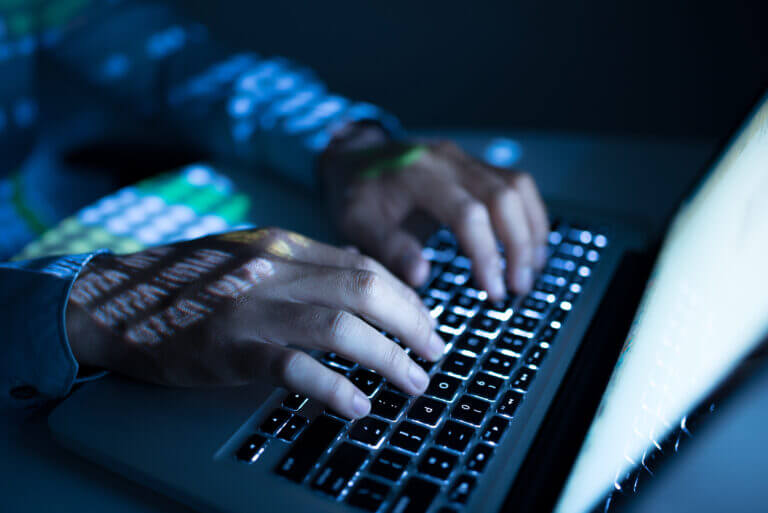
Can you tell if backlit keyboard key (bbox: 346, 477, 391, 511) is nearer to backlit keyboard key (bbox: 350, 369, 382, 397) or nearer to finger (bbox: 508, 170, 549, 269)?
backlit keyboard key (bbox: 350, 369, 382, 397)

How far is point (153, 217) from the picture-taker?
2.96 feet

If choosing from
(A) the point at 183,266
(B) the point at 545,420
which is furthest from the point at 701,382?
(A) the point at 183,266

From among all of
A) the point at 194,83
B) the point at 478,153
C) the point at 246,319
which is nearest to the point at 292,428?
the point at 246,319

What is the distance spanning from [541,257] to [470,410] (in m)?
0.30

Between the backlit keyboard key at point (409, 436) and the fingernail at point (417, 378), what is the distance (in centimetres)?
4

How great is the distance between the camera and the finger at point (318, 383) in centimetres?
51

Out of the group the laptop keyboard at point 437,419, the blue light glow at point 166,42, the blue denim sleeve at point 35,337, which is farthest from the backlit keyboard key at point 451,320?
the blue light glow at point 166,42

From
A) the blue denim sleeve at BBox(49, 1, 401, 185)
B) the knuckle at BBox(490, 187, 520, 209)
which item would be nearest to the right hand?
the knuckle at BBox(490, 187, 520, 209)

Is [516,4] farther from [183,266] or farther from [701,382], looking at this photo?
[701,382]

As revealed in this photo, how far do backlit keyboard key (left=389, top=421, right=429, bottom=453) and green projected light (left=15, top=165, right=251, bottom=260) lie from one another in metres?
0.41

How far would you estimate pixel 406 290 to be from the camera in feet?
2.07

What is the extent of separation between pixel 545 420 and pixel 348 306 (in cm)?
22

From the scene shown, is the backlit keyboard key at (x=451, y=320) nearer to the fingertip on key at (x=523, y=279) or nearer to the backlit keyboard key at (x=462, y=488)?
the fingertip on key at (x=523, y=279)

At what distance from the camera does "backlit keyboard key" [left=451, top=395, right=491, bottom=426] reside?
1.74 ft
